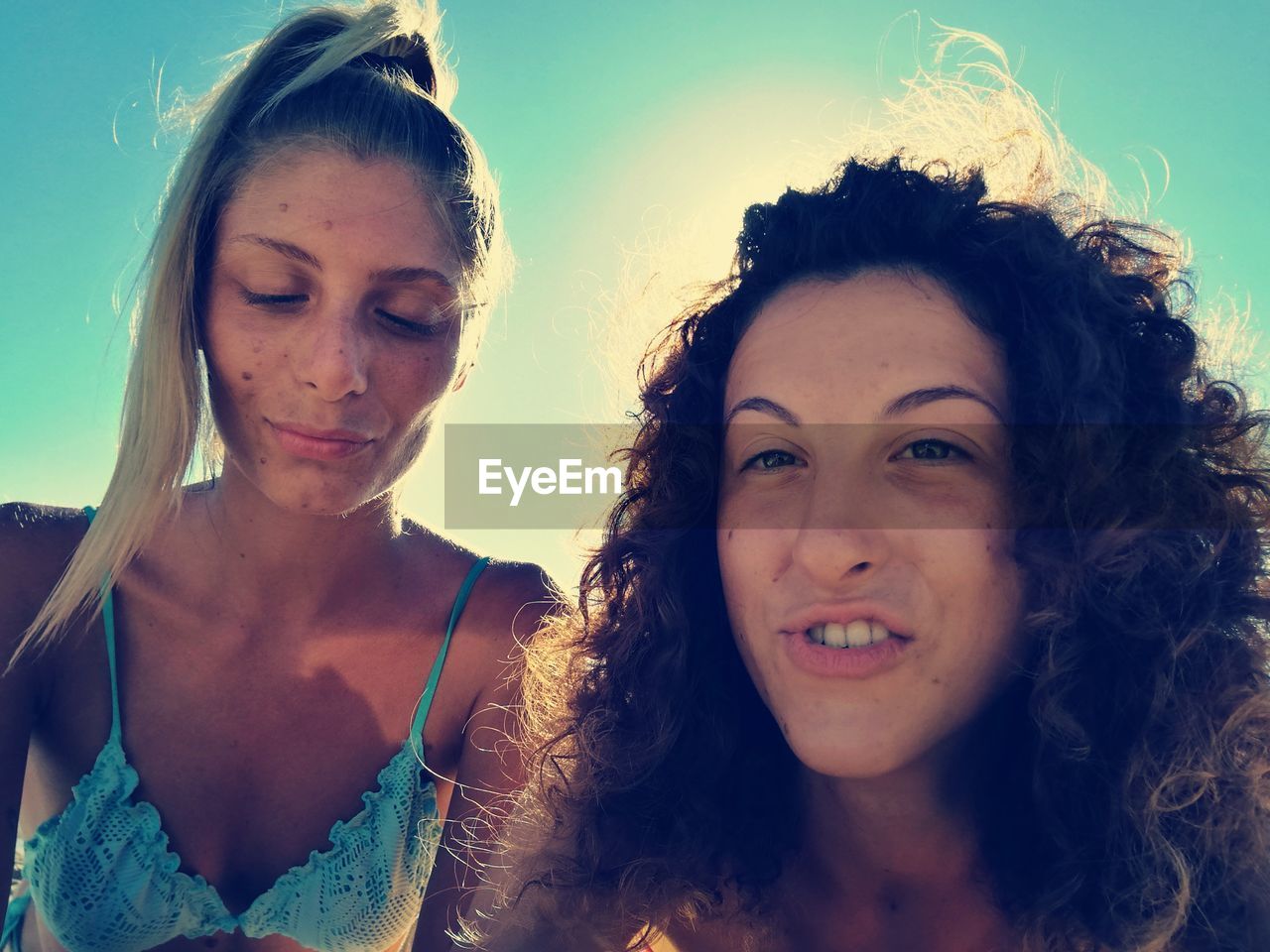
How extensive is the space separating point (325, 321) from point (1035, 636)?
5.62ft

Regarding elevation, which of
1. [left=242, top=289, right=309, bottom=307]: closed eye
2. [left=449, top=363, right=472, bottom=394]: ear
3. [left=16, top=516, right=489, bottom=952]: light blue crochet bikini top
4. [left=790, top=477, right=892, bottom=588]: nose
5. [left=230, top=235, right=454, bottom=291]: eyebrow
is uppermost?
[left=230, top=235, right=454, bottom=291]: eyebrow

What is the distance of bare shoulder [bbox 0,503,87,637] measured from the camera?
253 centimetres

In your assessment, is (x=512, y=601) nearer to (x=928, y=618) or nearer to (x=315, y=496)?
(x=315, y=496)

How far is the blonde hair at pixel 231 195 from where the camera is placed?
2402mm

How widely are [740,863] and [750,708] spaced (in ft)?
1.13

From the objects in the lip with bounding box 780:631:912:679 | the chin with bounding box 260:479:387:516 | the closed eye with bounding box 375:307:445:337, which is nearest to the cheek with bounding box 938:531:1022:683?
the lip with bounding box 780:631:912:679

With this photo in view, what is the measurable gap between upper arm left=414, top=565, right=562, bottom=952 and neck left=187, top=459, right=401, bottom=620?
0.40 m

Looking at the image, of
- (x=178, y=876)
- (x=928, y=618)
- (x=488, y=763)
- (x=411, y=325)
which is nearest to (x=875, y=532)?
(x=928, y=618)

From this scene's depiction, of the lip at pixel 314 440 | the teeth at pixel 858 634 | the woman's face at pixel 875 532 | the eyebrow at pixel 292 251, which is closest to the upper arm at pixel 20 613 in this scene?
the lip at pixel 314 440

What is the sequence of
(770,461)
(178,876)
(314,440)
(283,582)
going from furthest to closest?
1. (283,582)
2. (178,876)
3. (314,440)
4. (770,461)

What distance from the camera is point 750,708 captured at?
2242 mm

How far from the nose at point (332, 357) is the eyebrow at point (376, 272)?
4.8 inches

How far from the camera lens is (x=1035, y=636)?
6.00ft

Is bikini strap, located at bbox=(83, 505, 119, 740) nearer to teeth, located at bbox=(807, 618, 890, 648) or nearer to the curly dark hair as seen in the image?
the curly dark hair
